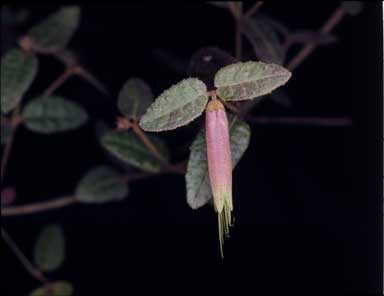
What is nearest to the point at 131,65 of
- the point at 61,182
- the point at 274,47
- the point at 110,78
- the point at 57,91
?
the point at 110,78

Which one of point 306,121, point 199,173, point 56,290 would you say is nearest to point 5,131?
point 56,290

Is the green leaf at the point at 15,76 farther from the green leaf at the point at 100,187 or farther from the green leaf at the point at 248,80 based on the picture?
the green leaf at the point at 248,80

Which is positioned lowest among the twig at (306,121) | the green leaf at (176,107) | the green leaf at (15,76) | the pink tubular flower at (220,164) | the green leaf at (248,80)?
the pink tubular flower at (220,164)

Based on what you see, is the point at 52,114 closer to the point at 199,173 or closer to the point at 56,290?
the point at 56,290

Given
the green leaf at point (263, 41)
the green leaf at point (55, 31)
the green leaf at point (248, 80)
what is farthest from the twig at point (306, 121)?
the green leaf at point (248, 80)

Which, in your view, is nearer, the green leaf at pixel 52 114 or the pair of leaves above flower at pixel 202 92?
the pair of leaves above flower at pixel 202 92

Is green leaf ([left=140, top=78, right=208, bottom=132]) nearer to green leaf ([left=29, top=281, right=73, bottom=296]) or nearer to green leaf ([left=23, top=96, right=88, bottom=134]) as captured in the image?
green leaf ([left=23, top=96, right=88, bottom=134])

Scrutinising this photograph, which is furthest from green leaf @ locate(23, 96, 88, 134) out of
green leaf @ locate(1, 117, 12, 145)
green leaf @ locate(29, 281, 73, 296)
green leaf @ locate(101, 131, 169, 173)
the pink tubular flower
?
the pink tubular flower

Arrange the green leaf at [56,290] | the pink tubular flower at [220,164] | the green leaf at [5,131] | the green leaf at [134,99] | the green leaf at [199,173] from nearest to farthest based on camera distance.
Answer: the pink tubular flower at [220,164] → the green leaf at [199,173] → the green leaf at [134,99] → the green leaf at [5,131] → the green leaf at [56,290]

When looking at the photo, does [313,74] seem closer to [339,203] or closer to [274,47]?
[339,203]

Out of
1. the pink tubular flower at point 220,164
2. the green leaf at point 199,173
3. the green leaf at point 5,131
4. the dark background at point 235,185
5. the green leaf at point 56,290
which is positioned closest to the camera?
the pink tubular flower at point 220,164
